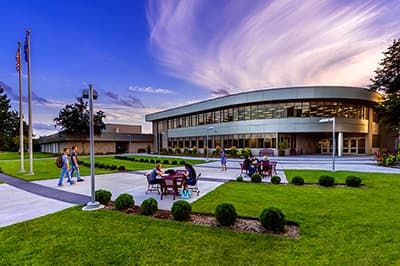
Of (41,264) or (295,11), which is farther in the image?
→ (295,11)

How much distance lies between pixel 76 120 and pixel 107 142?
12.2 meters

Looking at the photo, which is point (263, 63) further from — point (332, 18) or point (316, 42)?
Answer: point (332, 18)

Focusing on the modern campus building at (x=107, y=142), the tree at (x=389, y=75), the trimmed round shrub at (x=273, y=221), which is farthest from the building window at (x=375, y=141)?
the modern campus building at (x=107, y=142)

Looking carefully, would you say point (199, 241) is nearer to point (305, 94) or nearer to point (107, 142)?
point (305, 94)

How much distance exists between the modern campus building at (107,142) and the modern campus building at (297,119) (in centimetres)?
2511

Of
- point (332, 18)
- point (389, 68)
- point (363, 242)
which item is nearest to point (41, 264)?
point (363, 242)

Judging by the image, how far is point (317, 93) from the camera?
36781 mm

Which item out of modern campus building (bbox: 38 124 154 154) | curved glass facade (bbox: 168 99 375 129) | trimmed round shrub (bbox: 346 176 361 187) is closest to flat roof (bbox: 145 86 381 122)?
Result: curved glass facade (bbox: 168 99 375 129)

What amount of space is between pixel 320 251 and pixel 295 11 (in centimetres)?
1522

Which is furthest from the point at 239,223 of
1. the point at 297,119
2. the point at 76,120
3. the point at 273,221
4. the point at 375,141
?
the point at 76,120

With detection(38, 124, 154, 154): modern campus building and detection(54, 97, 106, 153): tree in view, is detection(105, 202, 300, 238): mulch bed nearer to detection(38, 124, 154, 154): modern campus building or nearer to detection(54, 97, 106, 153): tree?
detection(54, 97, 106, 153): tree

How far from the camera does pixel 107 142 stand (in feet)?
203

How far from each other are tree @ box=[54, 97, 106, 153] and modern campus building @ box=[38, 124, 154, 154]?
7.91 ft

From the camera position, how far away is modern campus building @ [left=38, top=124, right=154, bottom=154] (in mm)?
55250
